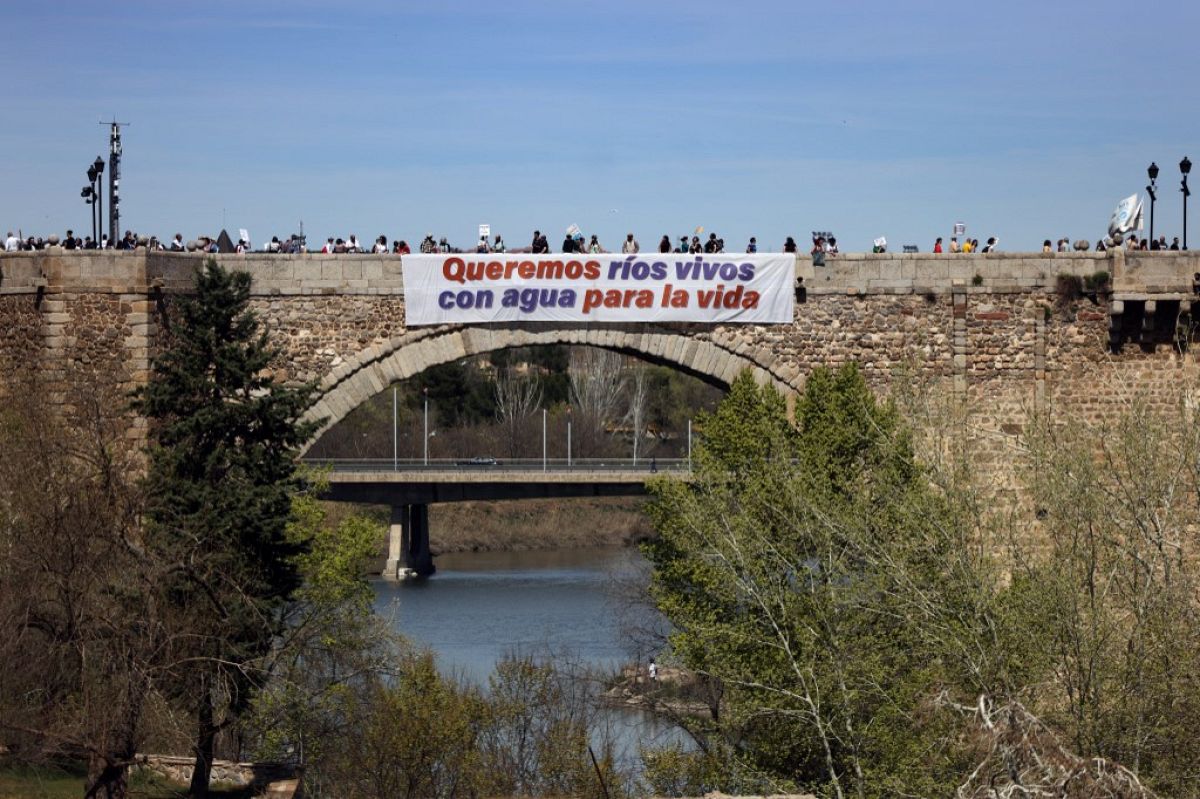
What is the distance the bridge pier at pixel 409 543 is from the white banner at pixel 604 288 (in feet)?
90.3

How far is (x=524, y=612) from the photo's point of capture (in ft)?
133

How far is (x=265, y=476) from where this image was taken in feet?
66.8

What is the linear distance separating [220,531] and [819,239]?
25.0 feet

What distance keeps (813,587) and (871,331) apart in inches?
173

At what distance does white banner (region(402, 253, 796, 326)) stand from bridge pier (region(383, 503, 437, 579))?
27.5 meters

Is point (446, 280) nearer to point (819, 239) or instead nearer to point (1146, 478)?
point (819, 239)

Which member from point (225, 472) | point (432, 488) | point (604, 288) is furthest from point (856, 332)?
point (432, 488)

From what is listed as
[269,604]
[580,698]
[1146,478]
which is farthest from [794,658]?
[580,698]

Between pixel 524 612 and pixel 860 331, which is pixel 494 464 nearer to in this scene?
pixel 524 612

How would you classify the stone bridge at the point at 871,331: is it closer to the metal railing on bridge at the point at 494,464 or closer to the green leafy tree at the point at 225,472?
the green leafy tree at the point at 225,472

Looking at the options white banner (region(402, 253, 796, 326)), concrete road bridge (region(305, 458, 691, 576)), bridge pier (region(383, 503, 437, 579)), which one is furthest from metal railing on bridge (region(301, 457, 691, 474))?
white banner (region(402, 253, 796, 326))

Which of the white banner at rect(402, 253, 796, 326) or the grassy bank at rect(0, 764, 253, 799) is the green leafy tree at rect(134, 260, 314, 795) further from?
the white banner at rect(402, 253, 796, 326)

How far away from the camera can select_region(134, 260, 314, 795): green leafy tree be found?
19219 mm

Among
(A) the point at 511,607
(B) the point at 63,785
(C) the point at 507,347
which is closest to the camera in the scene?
(B) the point at 63,785
